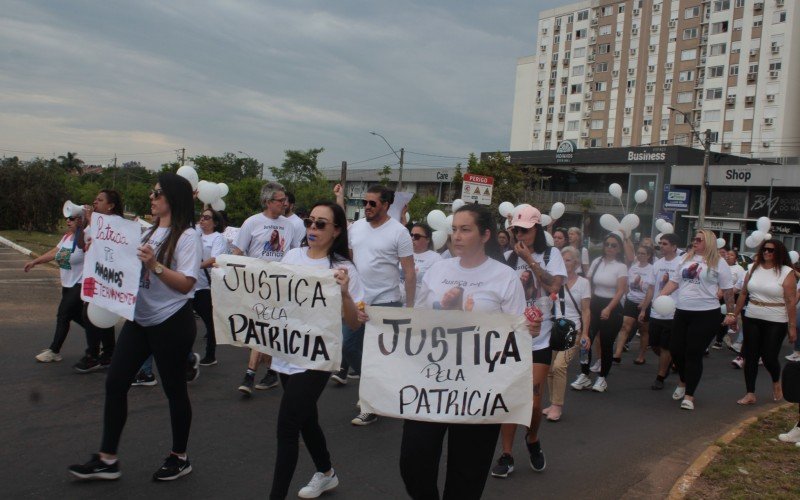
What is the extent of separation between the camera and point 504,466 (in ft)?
16.6

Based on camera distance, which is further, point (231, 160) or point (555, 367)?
point (231, 160)

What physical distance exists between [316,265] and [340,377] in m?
3.59

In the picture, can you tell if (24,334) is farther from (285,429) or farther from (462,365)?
(462,365)

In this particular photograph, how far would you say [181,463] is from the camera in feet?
14.6

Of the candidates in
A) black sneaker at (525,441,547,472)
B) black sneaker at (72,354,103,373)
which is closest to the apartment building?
black sneaker at (525,441,547,472)

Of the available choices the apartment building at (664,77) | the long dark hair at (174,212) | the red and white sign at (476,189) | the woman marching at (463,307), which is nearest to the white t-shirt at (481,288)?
the woman marching at (463,307)

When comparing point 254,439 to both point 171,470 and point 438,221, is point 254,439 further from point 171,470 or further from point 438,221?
point 438,221

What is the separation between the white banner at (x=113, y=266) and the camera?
422 centimetres

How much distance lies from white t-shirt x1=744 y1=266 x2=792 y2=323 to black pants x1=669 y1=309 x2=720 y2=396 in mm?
769

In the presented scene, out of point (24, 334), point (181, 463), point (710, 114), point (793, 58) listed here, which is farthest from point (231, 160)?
point (181, 463)

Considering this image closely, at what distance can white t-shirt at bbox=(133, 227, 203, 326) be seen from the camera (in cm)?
425

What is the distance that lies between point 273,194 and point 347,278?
3758mm

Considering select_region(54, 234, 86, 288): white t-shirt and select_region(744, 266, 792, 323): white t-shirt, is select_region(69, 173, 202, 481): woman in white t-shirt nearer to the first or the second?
select_region(54, 234, 86, 288): white t-shirt

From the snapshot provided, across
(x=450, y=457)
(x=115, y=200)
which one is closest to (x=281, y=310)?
(x=450, y=457)
